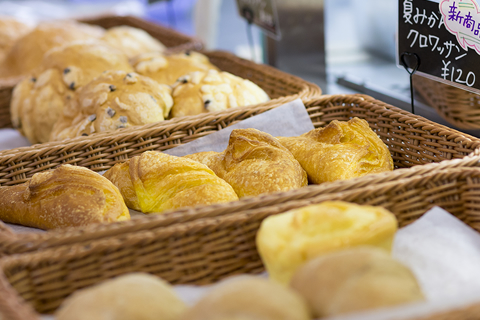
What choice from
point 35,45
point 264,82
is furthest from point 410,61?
point 35,45

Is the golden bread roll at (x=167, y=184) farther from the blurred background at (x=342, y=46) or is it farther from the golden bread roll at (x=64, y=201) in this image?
the blurred background at (x=342, y=46)

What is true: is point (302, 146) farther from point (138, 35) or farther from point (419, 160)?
point (138, 35)

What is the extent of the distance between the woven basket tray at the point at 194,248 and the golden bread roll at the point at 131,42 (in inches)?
74.9

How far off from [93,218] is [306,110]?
32.0 inches

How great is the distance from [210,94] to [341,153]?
0.62 metres

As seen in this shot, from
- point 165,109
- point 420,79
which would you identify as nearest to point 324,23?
point 420,79

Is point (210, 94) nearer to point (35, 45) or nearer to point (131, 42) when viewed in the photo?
point (131, 42)

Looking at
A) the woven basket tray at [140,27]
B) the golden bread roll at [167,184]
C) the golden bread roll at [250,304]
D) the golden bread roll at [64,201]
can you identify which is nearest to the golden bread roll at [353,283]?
the golden bread roll at [250,304]

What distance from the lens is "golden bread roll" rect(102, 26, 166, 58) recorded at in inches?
102

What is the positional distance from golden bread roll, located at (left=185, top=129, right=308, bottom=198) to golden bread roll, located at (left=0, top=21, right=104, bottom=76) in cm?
155

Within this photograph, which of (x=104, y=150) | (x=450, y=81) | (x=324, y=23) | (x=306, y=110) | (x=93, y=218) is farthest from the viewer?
(x=324, y=23)

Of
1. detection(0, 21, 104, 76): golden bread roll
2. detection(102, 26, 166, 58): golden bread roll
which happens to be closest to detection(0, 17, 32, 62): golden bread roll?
detection(0, 21, 104, 76): golden bread roll

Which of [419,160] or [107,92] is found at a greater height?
[107,92]

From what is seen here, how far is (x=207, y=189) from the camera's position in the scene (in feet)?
3.67
